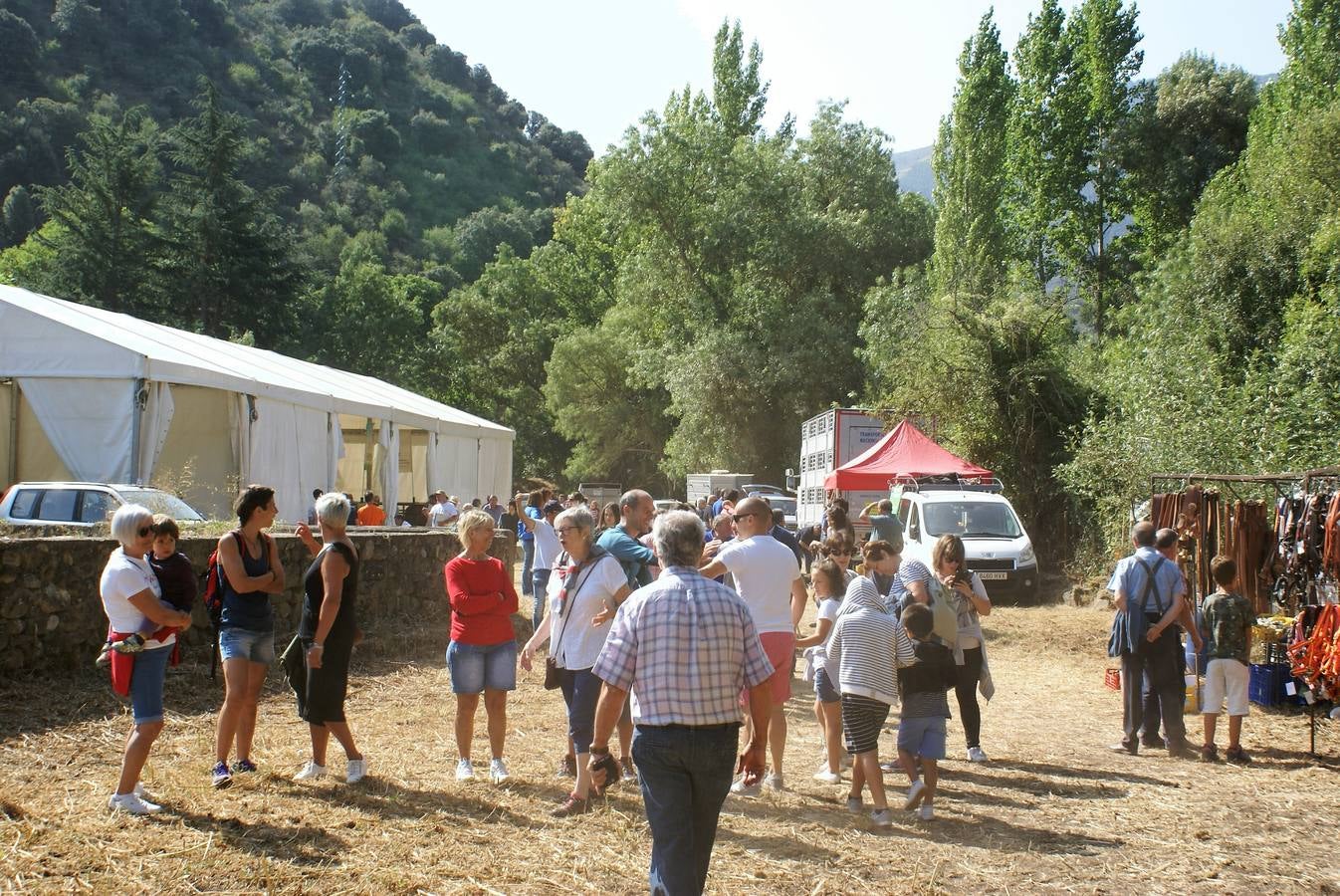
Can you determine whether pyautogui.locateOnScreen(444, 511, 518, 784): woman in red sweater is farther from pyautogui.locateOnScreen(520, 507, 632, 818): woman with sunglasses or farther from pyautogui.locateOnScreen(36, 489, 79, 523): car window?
pyautogui.locateOnScreen(36, 489, 79, 523): car window

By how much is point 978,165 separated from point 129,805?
37148mm

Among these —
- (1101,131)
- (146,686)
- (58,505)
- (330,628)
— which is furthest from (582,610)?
(1101,131)

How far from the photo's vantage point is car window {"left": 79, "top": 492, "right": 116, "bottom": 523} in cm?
1516

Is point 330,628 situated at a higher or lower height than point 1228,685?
higher

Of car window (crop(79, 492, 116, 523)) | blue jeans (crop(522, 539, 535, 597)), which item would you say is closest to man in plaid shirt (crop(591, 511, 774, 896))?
blue jeans (crop(522, 539, 535, 597))

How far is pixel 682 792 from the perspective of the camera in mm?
4102

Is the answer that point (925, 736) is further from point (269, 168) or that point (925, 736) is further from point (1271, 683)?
point (269, 168)

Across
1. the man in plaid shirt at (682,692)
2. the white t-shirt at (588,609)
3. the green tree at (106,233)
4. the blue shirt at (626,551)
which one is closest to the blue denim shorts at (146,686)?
the white t-shirt at (588,609)

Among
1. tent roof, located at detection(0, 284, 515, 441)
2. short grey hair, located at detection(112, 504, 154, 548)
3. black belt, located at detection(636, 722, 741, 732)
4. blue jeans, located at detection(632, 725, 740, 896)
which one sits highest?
tent roof, located at detection(0, 284, 515, 441)

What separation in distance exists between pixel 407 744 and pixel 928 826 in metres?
3.73

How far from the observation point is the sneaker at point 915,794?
6.84 metres

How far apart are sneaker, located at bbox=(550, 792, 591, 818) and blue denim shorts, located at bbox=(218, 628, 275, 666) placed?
6.09ft

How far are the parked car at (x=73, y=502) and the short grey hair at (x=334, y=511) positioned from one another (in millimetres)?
9501

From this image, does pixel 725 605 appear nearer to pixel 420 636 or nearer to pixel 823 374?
pixel 420 636
